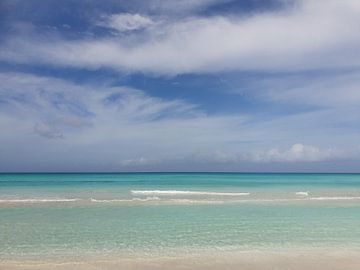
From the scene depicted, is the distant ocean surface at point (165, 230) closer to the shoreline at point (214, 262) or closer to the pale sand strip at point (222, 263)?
the shoreline at point (214, 262)

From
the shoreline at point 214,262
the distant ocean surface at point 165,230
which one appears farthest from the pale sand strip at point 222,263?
the distant ocean surface at point 165,230

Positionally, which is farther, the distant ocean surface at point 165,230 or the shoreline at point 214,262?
the distant ocean surface at point 165,230

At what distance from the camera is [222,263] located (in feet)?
31.1

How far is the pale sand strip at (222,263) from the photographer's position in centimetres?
907

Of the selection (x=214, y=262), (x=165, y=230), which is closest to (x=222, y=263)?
(x=214, y=262)

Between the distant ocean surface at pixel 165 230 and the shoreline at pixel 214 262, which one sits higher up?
the distant ocean surface at pixel 165 230

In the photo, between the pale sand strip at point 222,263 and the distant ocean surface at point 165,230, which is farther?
the distant ocean surface at point 165,230

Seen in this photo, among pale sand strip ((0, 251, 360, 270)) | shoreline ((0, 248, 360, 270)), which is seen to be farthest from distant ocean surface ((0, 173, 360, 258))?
pale sand strip ((0, 251, 360, 270))

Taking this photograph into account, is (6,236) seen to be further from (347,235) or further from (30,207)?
(347,235)

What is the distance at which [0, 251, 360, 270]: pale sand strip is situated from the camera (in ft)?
29.8

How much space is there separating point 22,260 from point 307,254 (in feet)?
24.2

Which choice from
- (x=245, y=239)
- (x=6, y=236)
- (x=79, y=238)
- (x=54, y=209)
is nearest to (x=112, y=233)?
(x=79, y=238)

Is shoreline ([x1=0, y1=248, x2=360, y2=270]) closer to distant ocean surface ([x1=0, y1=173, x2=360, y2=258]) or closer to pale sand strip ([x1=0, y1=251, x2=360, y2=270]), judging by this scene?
pale sand strip ([x1=0, y1=251, x2=360, y2=270])

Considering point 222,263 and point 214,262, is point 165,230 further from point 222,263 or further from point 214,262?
point 222,263
